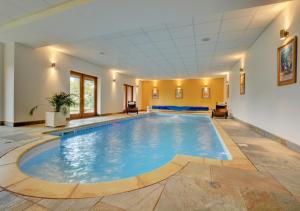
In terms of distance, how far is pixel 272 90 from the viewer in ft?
12.0

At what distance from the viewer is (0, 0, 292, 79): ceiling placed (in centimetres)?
288

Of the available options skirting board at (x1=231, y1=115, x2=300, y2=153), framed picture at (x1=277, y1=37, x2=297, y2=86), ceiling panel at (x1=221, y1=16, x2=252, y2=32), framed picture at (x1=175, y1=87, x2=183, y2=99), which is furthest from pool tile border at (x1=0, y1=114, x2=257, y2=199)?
framed picture at (x1=175, y1=87, x2=183, y2=99)

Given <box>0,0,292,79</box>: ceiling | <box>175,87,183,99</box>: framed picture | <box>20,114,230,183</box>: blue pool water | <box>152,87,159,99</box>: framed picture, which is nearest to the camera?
<box>20,114,230,183</box>: blue pool water

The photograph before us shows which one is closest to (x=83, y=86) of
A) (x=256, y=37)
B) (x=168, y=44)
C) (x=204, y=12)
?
(x=168, y=44)

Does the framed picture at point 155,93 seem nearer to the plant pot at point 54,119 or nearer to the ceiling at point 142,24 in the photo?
the ceiling at point 142,24

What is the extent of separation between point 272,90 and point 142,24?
10.9 feet

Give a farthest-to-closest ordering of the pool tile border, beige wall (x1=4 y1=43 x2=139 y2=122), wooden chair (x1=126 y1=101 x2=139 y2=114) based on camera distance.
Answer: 1. wooden chair (x1=126 y1=101 x2=139 y2=114)
2. beige wall (x1=4 y1=43 x2=139 y2=122)
3. the pool tile border

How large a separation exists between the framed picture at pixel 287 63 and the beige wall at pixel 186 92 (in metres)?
10.3

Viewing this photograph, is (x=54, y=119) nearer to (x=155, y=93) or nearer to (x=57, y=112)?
(x=57, y=112)

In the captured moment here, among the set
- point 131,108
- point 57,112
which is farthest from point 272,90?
point 131,108

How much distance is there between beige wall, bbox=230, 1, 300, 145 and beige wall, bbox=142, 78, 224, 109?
7.94 meters

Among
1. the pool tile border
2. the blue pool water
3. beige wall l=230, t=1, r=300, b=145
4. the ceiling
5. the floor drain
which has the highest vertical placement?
the ceiling

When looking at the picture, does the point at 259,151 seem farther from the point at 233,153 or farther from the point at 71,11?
the point at 71,11

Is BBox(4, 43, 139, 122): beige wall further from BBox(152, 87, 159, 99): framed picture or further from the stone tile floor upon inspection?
BBox(152, 87, 159, 99): framed picture
